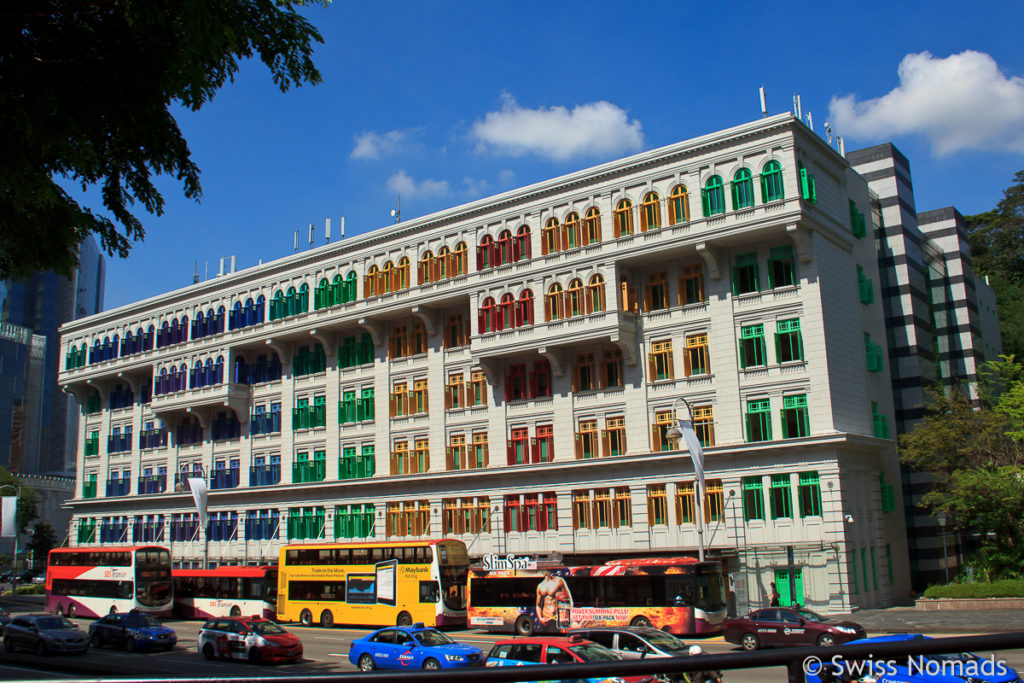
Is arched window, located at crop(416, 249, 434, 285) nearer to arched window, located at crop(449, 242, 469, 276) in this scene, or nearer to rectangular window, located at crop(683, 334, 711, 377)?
arched window, located at crop(449, 242, 469, 276)

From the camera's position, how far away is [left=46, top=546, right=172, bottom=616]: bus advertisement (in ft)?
159

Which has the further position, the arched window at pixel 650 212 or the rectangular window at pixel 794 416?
the arched window at pixel 650 212

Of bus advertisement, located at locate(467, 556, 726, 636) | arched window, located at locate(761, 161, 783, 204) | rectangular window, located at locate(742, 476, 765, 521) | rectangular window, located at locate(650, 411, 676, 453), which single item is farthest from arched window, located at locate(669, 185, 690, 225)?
bus advertisement, located at locate(467, 556, 726, 636)

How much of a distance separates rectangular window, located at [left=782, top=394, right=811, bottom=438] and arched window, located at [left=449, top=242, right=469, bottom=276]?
20196 millimetres

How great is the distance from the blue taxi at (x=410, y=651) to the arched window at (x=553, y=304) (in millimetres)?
23513

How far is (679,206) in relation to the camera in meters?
44.7

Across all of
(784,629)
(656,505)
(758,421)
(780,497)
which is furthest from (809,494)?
(784,629)

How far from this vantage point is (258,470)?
61094mm

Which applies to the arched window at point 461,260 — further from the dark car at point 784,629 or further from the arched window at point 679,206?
the dark car at point 784,629

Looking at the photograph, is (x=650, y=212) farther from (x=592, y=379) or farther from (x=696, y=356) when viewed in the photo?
(x=592, y=379)

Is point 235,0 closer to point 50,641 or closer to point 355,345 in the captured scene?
point 50,641

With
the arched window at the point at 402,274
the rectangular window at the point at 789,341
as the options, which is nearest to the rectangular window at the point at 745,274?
the rectangular window at the point at 789,341

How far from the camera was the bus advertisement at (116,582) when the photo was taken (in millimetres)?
48531

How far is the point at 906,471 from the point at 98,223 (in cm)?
4655
